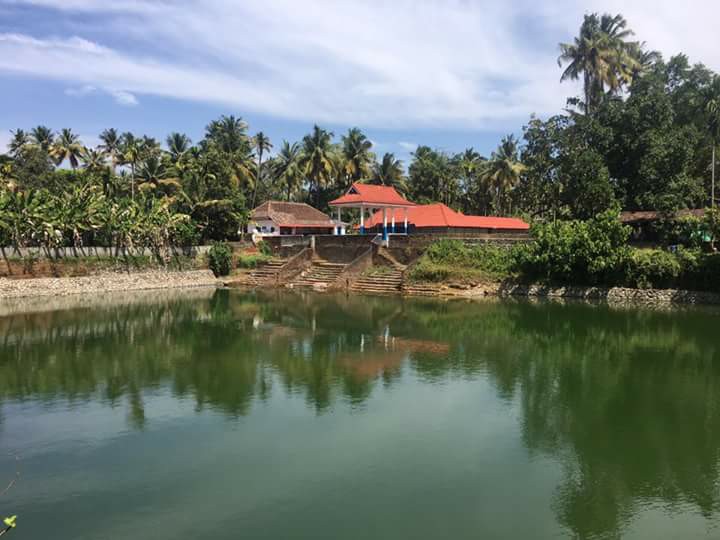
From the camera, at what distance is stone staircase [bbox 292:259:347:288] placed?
3656 cm

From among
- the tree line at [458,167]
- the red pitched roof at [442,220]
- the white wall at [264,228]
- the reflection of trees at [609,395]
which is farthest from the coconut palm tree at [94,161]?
the reflection of trees at [609,395]

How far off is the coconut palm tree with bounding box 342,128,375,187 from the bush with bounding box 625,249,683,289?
28260 millimetres

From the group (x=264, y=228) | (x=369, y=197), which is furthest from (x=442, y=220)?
(x=264, y=228)

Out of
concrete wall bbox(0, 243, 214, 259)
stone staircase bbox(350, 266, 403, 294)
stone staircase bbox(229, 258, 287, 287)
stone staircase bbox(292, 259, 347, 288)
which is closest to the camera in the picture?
concrete wall bbox(0, 243, 214, 259)

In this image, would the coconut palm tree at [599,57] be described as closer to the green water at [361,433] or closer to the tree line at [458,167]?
the tree line at [458,167]

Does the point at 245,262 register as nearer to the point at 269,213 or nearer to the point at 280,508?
the point at 269,213

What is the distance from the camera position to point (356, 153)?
5288 cm

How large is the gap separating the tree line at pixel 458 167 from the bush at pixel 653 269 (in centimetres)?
385

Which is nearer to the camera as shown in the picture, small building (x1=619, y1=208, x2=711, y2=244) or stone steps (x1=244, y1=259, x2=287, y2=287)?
small building (x1=619, y1=208, x2=711, y2=244)

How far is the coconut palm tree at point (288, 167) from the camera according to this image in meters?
52.9

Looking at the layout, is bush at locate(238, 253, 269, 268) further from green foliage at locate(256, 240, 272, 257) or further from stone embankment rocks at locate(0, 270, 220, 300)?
stone embankment rocks at locate(0, 270, 220, 300)

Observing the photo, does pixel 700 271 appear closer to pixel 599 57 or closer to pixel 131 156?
pixel 599 57

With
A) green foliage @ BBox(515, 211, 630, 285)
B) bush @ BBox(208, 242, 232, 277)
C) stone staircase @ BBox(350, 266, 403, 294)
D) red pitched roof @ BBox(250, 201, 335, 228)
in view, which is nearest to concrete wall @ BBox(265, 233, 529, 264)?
stone staircase @ BBox(350, 266, 403, 294)

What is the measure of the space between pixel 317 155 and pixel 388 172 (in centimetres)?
724
